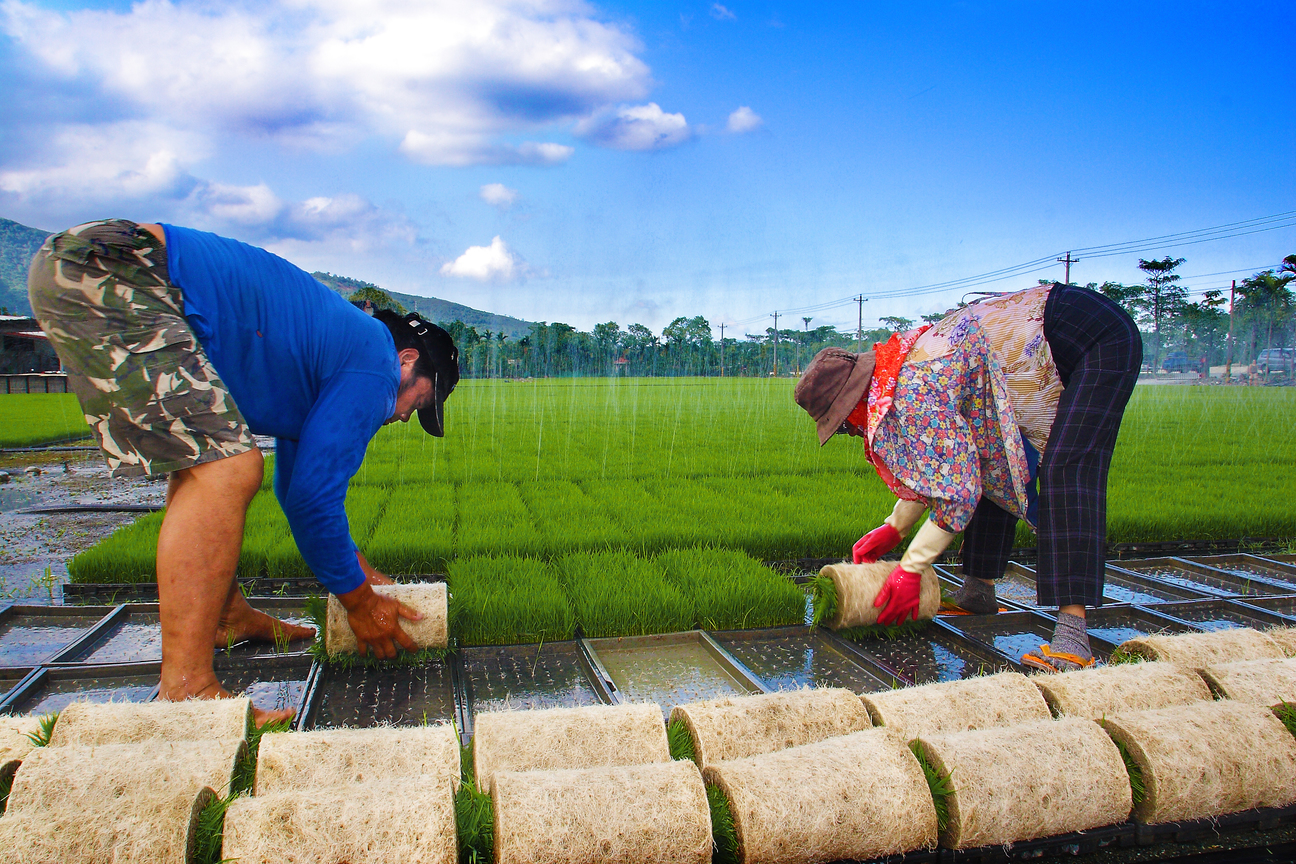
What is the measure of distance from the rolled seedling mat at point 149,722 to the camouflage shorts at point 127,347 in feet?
1.85

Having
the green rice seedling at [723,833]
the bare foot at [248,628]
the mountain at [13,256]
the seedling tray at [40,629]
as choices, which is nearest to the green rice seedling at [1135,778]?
the green rice seedling at [723,833]

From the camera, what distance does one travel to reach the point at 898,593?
2.78 meters

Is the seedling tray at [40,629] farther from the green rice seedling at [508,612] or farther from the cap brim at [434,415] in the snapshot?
the cap brim at [434,415]

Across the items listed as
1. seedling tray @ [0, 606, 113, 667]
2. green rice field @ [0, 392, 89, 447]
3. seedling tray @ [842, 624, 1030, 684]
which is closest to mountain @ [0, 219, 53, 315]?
green rice field @ [0, 392, 89, 447]

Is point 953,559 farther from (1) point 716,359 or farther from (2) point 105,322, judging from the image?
(1) point 716,359

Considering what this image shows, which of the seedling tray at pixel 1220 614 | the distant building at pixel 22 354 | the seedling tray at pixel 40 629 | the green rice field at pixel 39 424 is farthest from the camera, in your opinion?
the distant building at pixel 22 354

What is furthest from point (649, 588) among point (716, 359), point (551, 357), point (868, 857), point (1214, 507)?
point (716, 359)

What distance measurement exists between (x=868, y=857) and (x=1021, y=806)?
1.14 ft

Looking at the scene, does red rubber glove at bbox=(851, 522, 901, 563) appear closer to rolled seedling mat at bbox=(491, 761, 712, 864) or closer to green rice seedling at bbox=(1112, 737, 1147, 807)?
green rice seedling at bbox=(1112, 737, 1147, 807)

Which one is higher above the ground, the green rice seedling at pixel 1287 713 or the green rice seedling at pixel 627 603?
the green rice seedling at pixel 1287 713

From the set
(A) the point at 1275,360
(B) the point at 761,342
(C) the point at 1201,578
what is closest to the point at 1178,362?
(A) the point at 1275,360

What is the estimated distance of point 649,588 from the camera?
10.4 feet

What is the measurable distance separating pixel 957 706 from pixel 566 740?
97 centimetres

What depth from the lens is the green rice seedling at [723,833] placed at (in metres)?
1.45
